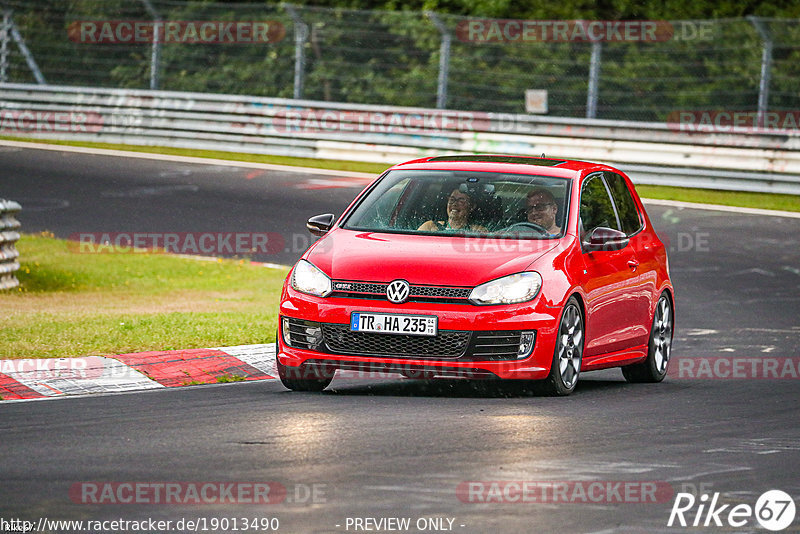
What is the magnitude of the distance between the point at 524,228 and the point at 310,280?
153cm

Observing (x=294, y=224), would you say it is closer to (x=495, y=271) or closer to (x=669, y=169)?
(x=669, y=169)

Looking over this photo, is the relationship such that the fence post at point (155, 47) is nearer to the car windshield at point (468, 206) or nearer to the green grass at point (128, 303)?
the green grass at point (128, 303)

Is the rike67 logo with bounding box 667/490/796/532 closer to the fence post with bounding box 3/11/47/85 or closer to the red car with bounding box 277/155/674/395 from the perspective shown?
the red car with bounding box 277/155/674/395

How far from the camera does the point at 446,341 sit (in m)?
9.20

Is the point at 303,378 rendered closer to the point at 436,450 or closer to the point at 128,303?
the point at 436,450

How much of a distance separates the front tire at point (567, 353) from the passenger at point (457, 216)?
2.88 ft

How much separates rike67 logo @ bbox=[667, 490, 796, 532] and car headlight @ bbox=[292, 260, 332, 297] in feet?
11.1

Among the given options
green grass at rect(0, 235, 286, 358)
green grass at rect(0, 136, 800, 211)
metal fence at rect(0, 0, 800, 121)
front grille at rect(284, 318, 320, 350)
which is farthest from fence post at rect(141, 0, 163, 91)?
front grille at rect(284, 318, 320, 350)

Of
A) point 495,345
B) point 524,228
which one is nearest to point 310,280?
point 495,345

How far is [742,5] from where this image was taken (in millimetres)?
32656

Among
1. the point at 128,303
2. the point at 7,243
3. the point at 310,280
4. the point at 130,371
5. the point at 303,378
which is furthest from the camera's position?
the point at 7,243

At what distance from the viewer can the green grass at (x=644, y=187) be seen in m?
23.4

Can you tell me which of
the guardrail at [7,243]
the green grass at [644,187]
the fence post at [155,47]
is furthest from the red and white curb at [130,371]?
the fence post at [155,47]

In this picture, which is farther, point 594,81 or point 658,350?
point 594,81
